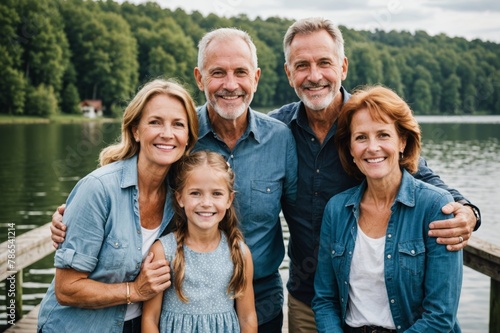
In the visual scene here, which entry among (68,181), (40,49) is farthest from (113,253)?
(40,49)

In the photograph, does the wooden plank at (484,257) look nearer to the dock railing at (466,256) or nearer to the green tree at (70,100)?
the dock railing at (466,256)

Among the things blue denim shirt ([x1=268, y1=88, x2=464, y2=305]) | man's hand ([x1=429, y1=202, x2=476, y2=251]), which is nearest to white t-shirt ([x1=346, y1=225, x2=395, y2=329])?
man's hand ([x1=429, y1=202, x2=476, y2=251])

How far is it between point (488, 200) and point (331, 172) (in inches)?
585

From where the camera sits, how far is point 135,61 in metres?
63.4

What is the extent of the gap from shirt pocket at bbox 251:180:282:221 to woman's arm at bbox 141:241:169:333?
2.38ft

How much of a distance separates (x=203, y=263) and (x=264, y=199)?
0.63 m

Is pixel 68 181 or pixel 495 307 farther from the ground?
pixel 495 307

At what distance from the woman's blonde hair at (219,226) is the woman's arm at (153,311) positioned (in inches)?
4.0

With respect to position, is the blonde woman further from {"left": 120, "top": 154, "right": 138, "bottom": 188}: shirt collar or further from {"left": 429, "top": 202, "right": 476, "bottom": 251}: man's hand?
{"left": 429, "top": 202, "right": 476, "bottom": 251}: man's hand

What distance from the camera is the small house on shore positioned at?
5419 centimetres

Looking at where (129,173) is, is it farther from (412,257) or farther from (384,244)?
(412,257)

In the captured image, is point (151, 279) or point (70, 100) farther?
point (70, 100)

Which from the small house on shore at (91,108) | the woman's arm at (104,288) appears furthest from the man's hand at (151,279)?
the small house on shore at (91,108)

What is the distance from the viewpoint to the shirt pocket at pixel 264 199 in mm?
3400
